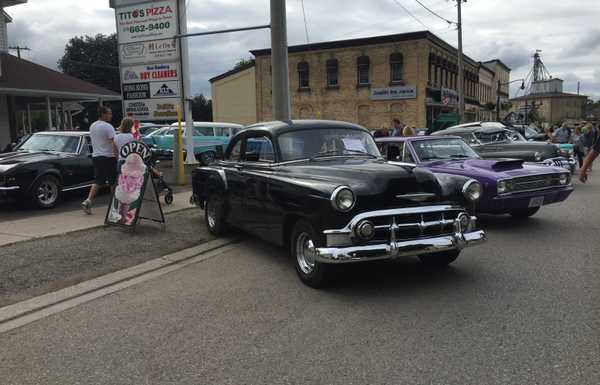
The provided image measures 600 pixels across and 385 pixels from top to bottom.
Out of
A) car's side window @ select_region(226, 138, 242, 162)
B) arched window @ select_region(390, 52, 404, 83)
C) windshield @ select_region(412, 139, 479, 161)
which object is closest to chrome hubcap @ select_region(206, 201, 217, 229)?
car's side window @ select_region(226, 138, 242, 162)

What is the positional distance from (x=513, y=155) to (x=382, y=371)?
982 cm

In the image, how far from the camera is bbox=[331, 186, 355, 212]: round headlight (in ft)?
16.1

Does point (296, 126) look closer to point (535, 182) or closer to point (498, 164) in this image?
point (498, 164)

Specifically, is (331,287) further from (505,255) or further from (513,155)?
(513,155)

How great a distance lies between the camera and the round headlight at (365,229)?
4.83m

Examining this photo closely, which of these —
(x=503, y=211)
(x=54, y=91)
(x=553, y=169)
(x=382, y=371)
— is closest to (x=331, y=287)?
(x=382, y=371)

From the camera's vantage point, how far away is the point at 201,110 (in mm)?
68375

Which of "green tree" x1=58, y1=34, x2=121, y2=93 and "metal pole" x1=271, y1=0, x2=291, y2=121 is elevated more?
"green tree" x1=58, y1=34, x2=121, y2=93

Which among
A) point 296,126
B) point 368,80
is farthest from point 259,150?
point 368,80

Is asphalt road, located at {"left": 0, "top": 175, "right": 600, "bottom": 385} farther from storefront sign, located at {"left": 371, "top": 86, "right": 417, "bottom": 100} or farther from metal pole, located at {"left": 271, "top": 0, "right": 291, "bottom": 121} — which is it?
storefront sign, located at {"left": 371, "top": 86, "right": 417, "bottom": 100}

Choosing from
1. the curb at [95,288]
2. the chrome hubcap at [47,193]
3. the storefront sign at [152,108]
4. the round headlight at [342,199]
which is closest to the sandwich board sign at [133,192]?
the curb at [95,288]

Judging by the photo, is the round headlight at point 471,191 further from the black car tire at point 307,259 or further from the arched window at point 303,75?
the arched window at point 303,75

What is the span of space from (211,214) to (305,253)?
2929 mm

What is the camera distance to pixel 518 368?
349 centimetres
